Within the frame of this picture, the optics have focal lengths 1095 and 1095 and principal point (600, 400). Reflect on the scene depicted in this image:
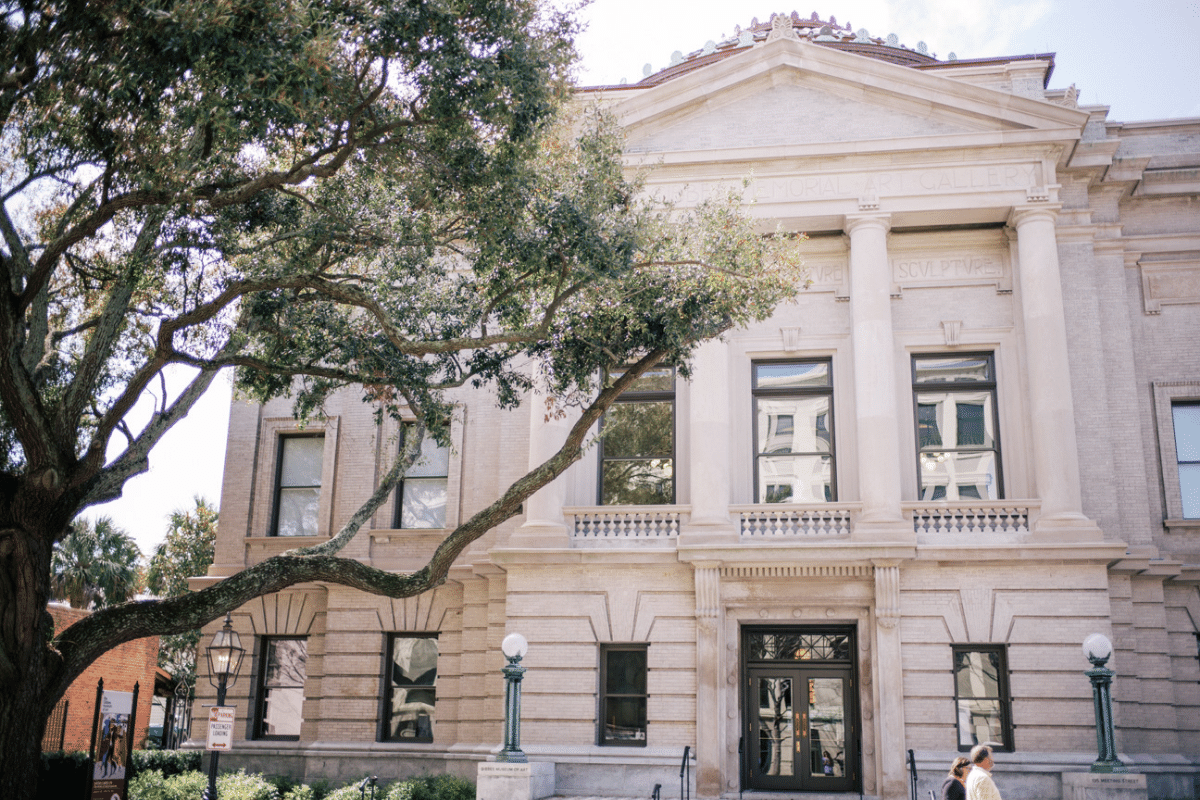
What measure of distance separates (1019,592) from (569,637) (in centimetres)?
820

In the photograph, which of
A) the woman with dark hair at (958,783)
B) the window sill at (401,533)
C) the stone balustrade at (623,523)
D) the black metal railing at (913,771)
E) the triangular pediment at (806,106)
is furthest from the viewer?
the window sill at (401,533)

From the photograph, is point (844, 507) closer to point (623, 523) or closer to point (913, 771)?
point (623, 523)

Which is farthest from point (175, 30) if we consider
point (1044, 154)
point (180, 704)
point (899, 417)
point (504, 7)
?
point (180, 704)

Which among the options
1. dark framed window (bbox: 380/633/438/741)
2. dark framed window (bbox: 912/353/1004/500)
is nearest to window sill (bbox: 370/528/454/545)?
dark framed window (bbox: 380/633/438/741)

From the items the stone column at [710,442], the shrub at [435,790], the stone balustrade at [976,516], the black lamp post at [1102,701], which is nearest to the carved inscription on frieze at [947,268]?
the stone column at [710,442]

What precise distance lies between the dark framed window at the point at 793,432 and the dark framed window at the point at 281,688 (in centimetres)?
1055

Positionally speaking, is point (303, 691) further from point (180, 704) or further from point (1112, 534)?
point (180, 704)

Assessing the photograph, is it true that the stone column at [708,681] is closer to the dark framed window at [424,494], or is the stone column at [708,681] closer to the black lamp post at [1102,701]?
the black lamp post at [1102,701]

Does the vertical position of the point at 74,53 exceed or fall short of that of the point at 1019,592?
Result: it exceeds it

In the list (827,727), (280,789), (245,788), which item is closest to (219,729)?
(245,788)

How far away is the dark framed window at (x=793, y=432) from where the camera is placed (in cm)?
2211

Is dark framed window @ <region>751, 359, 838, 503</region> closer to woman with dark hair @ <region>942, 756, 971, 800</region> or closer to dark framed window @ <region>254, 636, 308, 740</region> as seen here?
woman with dark hair @ <region>942, 756, 971, 800</region>

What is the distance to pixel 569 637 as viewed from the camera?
20.6 m

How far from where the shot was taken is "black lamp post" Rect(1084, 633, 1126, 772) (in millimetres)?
16812
